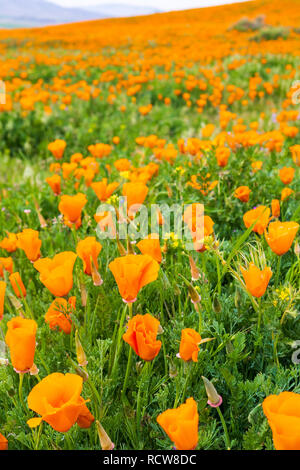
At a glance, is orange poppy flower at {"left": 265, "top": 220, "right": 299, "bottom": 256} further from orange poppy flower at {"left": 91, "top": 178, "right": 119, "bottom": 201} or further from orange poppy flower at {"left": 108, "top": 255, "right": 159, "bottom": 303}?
orange poppy flower at {"left": 91, "top": 178, "right": 119, "bottom": 201}

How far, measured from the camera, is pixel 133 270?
1.04m

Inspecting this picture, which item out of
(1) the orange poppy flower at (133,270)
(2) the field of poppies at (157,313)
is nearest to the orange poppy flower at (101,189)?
(2) the field of poppies at (157,313)

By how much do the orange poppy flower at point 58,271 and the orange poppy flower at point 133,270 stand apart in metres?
0.16

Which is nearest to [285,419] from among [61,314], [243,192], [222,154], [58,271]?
[58,271]

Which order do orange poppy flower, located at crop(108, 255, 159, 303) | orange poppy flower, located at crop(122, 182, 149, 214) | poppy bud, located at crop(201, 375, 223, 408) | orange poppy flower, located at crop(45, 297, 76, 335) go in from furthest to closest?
1. orange poppy flower, located at crop(122, 182, 149, 214)
2. orange poppy flower, located at crop(45, 297, 76, 335)
3. orange poppy flower, located at crop(108, 255, 159, 303)
4. poppy bud, located at crop(201, 375, 223, 408)

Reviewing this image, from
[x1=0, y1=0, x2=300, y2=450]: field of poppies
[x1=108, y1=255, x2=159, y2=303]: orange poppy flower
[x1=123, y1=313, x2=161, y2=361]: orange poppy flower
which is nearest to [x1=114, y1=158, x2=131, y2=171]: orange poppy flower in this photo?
[x1=0, y1=0, x2=300, y2=450]: field of poppies

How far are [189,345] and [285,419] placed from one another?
0.35 metres

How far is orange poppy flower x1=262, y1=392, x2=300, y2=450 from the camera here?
0.69m

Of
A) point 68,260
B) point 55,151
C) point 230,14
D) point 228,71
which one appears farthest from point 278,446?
point 230,14

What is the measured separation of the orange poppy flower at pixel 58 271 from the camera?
3.81ft

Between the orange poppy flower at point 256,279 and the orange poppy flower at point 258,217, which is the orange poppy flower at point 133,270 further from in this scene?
the orange poppy flower at point 258,217

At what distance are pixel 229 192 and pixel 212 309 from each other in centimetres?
94

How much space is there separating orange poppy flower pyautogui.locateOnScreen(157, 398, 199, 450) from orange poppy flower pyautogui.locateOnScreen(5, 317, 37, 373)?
1.20 feet
